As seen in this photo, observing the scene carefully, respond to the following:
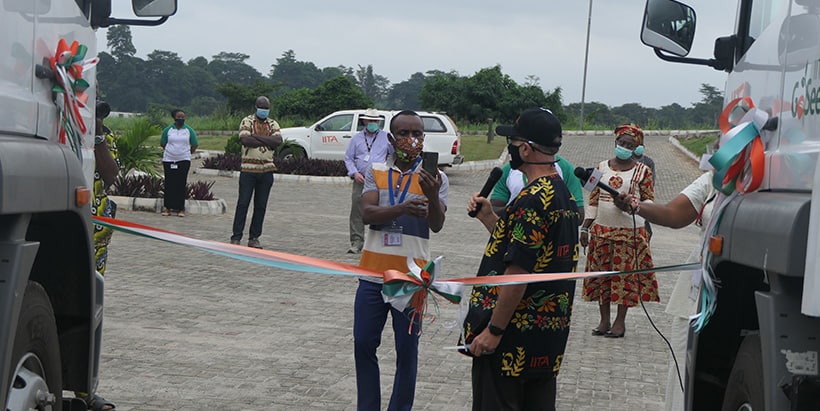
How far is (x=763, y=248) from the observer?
3.22 m

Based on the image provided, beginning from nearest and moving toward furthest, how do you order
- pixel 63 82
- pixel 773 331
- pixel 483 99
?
pixel 773 331, pixel 63 82, pixel 483 99

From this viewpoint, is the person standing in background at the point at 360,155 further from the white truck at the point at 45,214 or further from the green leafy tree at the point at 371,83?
the green leafy tree at the point at 371,83

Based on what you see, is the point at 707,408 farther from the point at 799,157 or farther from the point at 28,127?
the point at 28,127

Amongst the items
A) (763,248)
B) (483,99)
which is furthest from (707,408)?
(483,99)

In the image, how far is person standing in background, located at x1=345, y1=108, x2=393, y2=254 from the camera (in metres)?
13.7

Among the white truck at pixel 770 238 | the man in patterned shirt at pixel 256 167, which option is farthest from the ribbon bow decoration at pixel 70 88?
the man in patterned shirt at pixel 256 167

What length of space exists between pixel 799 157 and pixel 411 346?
9.50 feet

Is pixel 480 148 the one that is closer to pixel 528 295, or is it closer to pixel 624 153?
pixel 624 153

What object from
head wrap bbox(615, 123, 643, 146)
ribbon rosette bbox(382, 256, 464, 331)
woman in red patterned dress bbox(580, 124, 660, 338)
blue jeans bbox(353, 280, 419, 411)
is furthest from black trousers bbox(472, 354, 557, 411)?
head wrap bbox(615, 123, 643, 146)

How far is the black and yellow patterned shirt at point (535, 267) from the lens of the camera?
14.9ft

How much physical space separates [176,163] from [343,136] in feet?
41.3

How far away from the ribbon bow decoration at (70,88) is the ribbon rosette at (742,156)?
2514 millimetres

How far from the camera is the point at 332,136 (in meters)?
30.0

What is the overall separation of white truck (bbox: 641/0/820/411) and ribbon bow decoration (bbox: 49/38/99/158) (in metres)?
2.46
